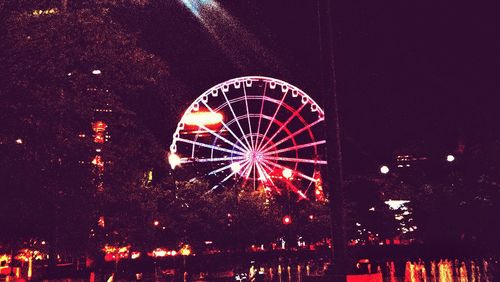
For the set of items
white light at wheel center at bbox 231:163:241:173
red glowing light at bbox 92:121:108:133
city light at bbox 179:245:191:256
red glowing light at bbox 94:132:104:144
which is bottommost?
city light at bbox 179:245:191:256

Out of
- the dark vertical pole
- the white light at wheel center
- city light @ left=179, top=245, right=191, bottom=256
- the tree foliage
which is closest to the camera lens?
the dark vertical pole

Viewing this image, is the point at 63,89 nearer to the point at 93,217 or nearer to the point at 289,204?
the point at 93,217

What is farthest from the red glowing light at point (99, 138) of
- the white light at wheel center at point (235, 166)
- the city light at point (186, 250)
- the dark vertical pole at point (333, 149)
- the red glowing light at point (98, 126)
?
the city light at point (186, 250)

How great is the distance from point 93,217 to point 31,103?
11.3 feet

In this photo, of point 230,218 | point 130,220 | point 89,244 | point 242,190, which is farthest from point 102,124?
point 242,190

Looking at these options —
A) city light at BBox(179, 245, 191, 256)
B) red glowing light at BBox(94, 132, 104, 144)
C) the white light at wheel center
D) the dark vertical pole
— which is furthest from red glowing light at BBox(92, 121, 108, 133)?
Result: city light at BBox(179, 245, 191, 256)

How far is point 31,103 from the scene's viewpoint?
8.16 m

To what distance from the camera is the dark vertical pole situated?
571 centimetres

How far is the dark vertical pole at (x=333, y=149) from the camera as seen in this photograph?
571 centimetres

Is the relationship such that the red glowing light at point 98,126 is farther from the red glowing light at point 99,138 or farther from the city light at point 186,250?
the city light at point 186,250

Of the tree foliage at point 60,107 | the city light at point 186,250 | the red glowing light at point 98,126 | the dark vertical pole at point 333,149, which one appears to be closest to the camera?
the dark vertical pole at point 333,149

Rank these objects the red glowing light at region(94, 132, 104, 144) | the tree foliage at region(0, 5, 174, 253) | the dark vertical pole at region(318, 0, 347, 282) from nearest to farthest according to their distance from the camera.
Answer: the dark vertical pole at region(318, 0, 347, 282) → the tree foliage at region(0, 5, 174, 253) → the red glowing light at region(94, 132, 104, 144)

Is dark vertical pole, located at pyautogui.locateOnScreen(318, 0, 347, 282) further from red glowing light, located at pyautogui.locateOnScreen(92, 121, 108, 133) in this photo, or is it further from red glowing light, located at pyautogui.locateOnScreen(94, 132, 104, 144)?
red glowing light, located at pyautogui.locateOnScreen(92, 121, 108, 133)

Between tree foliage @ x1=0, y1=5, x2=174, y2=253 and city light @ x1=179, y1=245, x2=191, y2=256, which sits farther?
city light @ x1=179, y1=245, x2=191, y2=256
